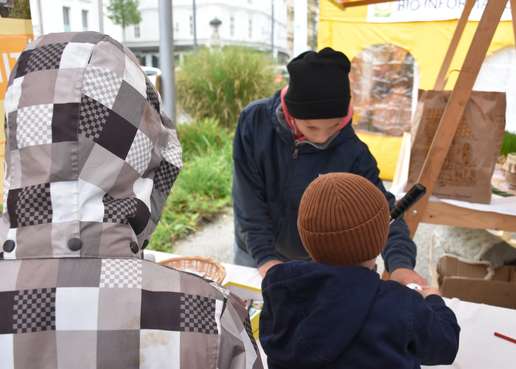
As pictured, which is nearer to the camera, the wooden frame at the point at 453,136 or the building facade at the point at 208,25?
the wooden frame at the point at 453,136

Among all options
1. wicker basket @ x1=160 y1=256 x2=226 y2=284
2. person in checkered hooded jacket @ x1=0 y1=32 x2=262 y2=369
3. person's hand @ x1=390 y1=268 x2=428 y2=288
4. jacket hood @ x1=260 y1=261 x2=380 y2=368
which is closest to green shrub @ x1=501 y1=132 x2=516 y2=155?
person's hand @ x1=390 y1=268 x2=428 y2=288

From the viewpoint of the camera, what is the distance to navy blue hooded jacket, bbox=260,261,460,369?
913 millimetres

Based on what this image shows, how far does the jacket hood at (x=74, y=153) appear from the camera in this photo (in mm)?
649

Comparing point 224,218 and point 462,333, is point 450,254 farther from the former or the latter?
point 224,218

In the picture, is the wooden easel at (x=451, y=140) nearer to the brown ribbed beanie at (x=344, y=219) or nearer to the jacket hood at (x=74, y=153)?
the brown ribbed beanie at (x=344, y=219)

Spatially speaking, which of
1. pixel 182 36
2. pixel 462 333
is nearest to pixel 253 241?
pixel 462 333

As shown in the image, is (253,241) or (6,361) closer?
(6,361)

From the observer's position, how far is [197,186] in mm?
5273

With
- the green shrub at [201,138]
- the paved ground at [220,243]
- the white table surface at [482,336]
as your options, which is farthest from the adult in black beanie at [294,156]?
the green shrub at [201,138]

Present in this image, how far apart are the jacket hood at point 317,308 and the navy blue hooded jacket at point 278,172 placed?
2.19 feet

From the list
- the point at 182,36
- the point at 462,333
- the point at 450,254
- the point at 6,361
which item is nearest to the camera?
the point at 6,361

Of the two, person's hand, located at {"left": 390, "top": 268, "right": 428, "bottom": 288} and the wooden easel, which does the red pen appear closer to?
person's hand, located at {"left": 390, "top": 268, "right": 428, "bottom": 288}

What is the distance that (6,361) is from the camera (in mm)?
613

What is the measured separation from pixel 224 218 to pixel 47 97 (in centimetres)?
435
